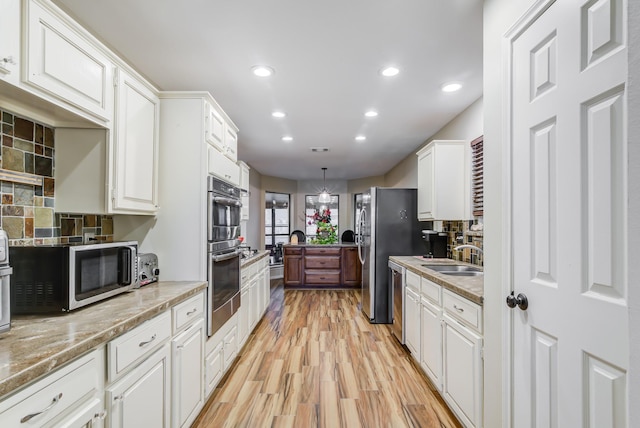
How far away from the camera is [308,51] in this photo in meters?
2.17

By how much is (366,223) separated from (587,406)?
3.33 metres

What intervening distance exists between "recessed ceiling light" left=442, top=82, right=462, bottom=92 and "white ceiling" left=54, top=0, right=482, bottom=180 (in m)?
0.06

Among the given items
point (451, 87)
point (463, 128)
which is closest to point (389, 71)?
point (451, 87)

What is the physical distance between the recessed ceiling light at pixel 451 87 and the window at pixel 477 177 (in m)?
0.51

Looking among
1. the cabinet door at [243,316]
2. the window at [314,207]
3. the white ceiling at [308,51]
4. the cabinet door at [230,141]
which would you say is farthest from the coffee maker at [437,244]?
the window at [314,207]

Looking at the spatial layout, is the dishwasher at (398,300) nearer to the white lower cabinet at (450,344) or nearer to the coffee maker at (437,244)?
the white lower cabinet at (450,344)

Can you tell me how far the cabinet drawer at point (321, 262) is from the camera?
6258 millimetres

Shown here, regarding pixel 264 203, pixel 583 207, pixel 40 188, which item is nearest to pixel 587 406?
pixel 583 207

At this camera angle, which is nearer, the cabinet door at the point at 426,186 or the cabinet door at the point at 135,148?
the cabinet door at the point at 135,148

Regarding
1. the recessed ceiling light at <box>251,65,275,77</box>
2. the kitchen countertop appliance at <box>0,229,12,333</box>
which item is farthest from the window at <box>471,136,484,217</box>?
the kitchen countertop appliance at <box>0,229,12,333</box>

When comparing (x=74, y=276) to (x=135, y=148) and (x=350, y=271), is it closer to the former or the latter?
(x=135, y=148)

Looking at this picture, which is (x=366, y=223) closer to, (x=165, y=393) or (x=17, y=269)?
(x=165, y=393)

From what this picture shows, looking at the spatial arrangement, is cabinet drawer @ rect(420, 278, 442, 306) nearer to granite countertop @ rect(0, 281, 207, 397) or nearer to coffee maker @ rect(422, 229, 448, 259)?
coffee maker @ rect(422, 229, 448, 259)

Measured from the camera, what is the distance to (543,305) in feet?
4.04
